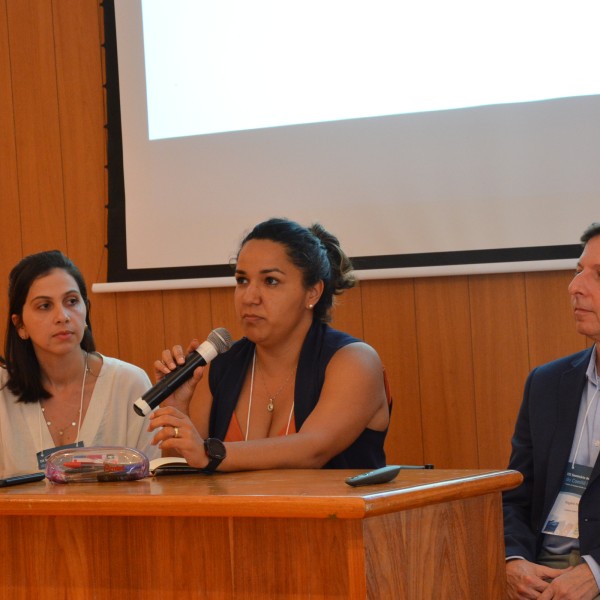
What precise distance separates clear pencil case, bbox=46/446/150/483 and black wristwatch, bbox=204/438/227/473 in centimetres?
14

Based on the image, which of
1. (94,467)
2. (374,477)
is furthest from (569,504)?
(94,467)

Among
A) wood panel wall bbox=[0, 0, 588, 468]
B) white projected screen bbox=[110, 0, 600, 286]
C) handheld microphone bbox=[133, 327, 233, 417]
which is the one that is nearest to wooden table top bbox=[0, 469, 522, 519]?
handheld microphone bbox=[133, 327, 233, 417]

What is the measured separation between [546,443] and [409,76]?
55.6 inches

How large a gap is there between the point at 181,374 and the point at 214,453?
0.66ft

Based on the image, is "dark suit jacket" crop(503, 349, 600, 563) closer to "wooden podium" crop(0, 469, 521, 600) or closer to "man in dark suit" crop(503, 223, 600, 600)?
"man in dark suit" crop(503, 223, 600, 600)

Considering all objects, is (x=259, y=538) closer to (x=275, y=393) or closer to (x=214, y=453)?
(x=214, y=453)

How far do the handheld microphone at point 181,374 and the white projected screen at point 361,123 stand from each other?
3.79 ft

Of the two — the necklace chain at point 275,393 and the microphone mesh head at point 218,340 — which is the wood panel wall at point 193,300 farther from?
the microphone mesh head at point 218,340

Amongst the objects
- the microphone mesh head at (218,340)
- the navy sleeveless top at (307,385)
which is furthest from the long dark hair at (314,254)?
the microphone mesh head at (218,340)

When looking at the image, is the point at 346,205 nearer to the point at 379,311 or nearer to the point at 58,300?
the point at 379,311

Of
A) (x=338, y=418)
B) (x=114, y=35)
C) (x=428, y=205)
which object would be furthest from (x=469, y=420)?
(x=114, y=35)

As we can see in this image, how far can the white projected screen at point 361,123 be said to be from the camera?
2.90 metres

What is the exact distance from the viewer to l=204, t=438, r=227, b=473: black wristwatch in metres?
1.88

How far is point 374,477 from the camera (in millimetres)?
1509
